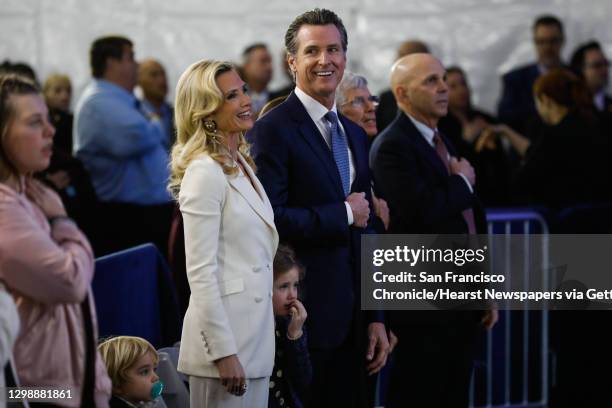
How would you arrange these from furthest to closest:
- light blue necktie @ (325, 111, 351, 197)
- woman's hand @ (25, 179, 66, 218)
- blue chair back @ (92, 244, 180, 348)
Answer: blue chair back @ (92, 244, 180, 348) → light blue necktie @ (325, 111, 351, 197) → woman's hand @ (25, 179, 66, 218)

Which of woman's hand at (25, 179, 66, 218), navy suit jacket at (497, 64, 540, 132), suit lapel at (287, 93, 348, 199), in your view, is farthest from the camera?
navy suit jacket at (497, 64, 540, 132)

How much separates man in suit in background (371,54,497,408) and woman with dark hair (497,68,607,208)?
178 cm

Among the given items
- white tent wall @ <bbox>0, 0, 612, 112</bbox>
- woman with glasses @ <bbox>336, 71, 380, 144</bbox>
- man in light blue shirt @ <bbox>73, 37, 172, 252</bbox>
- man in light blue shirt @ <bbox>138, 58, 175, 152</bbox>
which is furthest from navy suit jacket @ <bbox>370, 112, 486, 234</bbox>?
white tent wall @ <bbox>0, 0, 612, 112</bbox>

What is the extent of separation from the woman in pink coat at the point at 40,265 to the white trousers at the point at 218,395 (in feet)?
1.96

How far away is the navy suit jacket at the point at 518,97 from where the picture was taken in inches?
341

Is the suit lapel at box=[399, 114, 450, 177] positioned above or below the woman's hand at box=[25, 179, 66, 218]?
above

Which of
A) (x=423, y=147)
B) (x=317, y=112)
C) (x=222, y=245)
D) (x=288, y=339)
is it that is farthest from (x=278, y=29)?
(x=222, y=245)

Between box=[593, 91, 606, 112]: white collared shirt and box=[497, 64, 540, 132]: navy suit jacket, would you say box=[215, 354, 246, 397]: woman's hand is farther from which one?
A: box=[593, 91, 606, 112]: white collared shirt

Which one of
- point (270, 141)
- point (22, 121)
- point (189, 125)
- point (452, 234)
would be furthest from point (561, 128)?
point (22, 121)

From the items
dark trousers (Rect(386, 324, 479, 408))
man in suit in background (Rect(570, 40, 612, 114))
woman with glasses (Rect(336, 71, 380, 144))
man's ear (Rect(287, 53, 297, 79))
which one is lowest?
dark trousers (Rect(386, 324, 479, 408))

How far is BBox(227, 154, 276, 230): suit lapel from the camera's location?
142 inches

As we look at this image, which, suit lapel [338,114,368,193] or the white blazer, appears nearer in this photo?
the white blazer

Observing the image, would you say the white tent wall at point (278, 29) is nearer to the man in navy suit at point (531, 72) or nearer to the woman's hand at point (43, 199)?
the man in navy suit at point (531, 72)

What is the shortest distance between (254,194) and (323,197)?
494 millimetres
